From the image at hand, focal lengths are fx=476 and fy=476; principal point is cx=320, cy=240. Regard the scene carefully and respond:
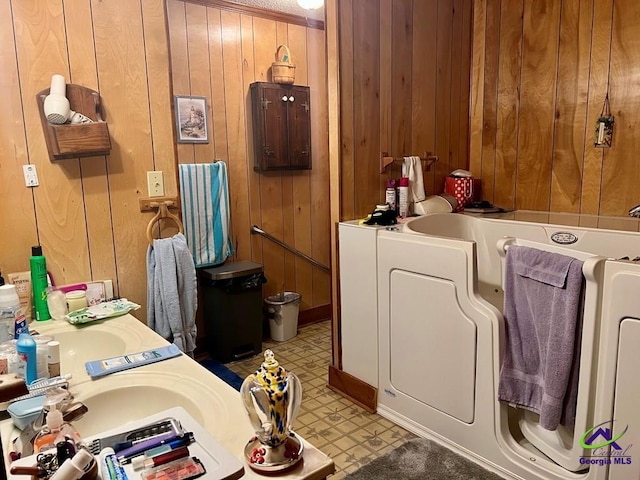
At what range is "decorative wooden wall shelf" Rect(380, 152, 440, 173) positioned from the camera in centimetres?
252

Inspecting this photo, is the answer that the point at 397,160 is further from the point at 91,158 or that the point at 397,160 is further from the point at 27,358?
the point at 27,358

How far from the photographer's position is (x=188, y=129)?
2928mm

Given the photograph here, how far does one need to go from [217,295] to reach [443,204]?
1.45m

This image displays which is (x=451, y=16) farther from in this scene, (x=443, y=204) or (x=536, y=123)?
(x=443, y=204)

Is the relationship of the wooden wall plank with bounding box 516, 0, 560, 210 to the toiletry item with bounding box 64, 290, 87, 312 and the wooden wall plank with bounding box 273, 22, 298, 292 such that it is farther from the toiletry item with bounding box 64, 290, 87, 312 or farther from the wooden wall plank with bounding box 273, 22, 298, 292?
the toiletry item with bounding box 64, 290, 87, 312

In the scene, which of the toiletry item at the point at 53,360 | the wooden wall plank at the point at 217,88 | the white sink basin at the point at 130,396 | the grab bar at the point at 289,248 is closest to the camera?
the white sink basin at the point at 130,396

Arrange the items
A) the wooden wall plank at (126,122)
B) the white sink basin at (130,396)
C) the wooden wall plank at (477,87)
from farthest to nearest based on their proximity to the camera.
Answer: the wooden wall plank at (477,87) → the wooden wall plank at (126,122) → the white sink basin at (130,396)

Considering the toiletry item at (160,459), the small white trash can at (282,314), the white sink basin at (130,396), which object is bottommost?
the small white trash can at (282,314)

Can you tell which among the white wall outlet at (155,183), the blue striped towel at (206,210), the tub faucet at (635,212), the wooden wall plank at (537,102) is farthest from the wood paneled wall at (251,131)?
the tub faucet at (635,212)

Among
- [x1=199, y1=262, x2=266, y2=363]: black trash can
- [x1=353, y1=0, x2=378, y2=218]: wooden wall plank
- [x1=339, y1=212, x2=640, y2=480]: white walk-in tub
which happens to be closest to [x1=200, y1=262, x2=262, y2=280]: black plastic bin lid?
[x1=199, y1=262, x2=266, y2=363]: black trash can

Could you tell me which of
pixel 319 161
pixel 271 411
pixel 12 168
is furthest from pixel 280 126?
pixel 271 411

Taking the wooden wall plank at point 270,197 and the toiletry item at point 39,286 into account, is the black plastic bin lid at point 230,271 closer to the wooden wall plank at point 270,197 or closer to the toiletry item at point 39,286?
the wooden wall plank at point 270,197

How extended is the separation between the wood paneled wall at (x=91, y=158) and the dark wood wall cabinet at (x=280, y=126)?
962mm

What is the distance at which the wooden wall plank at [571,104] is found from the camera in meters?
2.44
